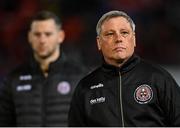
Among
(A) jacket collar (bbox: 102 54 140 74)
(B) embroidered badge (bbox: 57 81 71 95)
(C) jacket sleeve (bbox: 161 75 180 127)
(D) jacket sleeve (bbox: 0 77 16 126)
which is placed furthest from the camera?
(B) embroidered badge (bbox: 57 81 71 95)

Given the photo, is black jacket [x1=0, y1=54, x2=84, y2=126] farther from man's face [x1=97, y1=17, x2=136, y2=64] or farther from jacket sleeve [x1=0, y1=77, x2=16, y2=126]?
man's face [x1=97, y1=17, x2=136, y2=64]

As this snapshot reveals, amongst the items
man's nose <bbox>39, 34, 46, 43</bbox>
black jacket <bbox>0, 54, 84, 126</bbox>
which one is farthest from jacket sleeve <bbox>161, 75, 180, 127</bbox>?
man's nose <bbox>39, 34, 46, 43</bbox>

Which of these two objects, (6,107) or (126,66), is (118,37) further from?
(6,107)

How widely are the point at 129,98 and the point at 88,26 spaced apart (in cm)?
551

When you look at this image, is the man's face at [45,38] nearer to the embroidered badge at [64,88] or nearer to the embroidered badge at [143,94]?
the embroidered badge at [64,88]

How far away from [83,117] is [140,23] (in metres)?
5.32

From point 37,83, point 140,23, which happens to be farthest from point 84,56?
point 37,83

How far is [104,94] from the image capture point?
3312mm

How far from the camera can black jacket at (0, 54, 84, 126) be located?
18.1 feet

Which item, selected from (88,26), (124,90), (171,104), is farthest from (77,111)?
(88,26)

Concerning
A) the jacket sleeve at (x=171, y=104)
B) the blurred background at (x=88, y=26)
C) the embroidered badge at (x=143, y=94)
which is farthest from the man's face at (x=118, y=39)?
the blurred background at (x=88, y=26)

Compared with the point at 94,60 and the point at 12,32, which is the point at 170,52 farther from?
the point at 12,32

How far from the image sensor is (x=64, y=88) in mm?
5711

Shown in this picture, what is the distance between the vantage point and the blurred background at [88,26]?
833 centimetres
